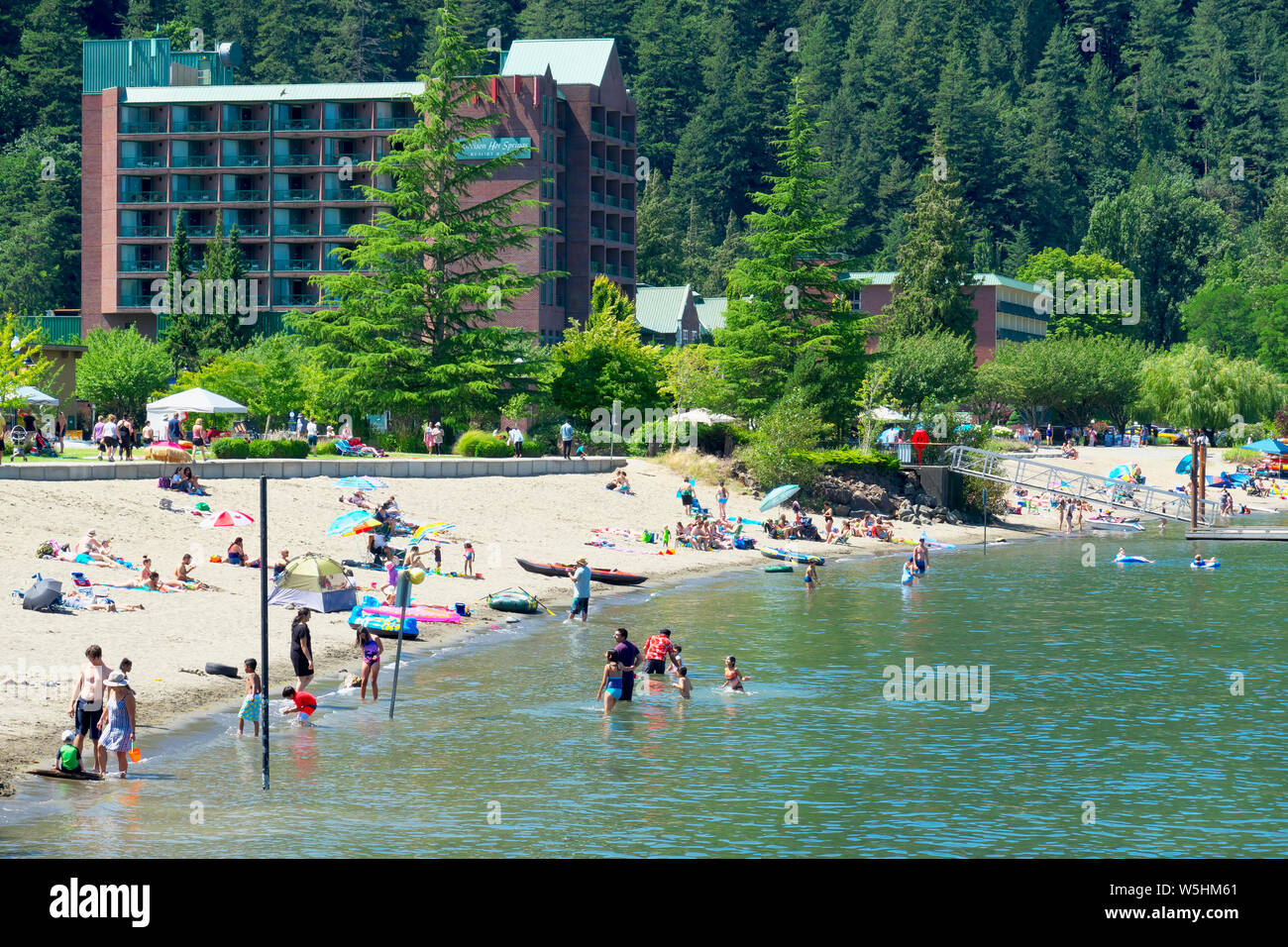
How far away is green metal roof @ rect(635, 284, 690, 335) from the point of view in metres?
128

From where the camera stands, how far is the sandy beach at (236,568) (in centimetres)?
3025

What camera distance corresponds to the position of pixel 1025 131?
17675cm

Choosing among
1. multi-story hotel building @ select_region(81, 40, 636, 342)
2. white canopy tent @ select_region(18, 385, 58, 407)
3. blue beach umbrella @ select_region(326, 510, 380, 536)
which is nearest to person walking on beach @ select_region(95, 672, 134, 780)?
blue beach umbrella @ select_region(326, 510, 380, 536)

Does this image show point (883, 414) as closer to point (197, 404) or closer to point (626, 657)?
point (197, 404)

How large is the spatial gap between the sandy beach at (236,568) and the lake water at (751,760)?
209cm

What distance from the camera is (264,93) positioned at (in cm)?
11925

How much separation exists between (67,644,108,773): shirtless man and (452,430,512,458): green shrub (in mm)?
42342

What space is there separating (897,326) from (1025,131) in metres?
71.1

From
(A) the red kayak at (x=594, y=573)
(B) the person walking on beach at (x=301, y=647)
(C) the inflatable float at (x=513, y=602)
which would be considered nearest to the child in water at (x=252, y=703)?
(B) the person walking on beach at (x=301, y=647)

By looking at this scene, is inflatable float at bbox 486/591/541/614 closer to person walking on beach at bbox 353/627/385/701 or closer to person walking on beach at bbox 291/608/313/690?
person walking on beach at bbox 353/627/385/701

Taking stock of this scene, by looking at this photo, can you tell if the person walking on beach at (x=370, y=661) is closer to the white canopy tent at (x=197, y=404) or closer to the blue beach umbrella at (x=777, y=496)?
the white canopy tent at (x=197, y=404)

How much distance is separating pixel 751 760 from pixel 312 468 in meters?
33.1

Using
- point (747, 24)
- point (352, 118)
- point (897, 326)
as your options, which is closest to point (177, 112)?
point (352, 118)

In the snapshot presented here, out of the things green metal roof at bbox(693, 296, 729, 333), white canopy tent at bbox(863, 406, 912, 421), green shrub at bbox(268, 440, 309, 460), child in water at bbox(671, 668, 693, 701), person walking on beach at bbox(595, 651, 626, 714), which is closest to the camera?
person walking on beach at bbox(595, 651, 626, 714)
